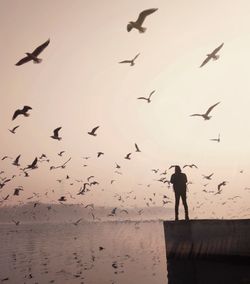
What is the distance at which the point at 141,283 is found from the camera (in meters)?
35.2

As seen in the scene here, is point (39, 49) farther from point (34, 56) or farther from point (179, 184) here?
point (179, 184)

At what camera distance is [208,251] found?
1415 centimetres

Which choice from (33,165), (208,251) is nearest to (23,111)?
(33,165)

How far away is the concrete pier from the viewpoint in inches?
508

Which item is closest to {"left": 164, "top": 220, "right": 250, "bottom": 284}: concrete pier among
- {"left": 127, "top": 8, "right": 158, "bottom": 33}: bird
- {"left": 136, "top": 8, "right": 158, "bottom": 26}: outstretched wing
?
{"left": 127, "top": 8, "right": 158, "bottom": 33}: bird

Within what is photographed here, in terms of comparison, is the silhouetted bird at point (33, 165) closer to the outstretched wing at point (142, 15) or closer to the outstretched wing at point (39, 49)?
the outstretched wing at point (39, 49)

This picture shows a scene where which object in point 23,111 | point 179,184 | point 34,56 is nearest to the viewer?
point 179,184

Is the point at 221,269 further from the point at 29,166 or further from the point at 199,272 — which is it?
the point at 29,166

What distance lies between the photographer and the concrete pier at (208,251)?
12902 millimetres

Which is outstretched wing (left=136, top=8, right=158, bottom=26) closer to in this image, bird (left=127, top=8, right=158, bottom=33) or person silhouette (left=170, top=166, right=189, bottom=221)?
bird (left=127, top=8, right=158, bottom=33)

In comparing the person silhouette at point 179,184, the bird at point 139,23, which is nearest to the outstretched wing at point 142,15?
the bird at point 139,23

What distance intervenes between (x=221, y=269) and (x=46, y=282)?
26.5 metres

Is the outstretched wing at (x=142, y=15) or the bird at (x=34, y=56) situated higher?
the outstretched wing at (x=142, y=15)

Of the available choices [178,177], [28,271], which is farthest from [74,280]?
[178,177]
